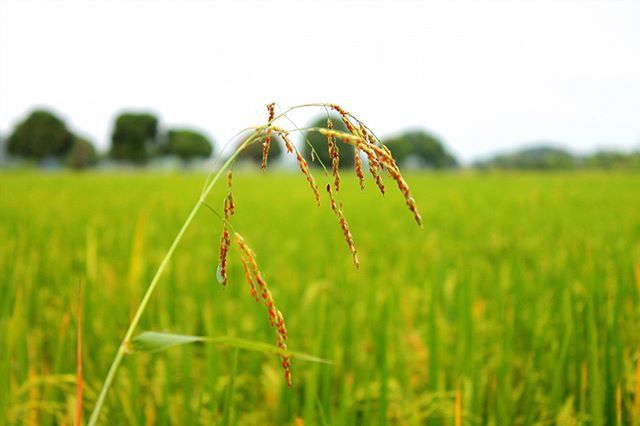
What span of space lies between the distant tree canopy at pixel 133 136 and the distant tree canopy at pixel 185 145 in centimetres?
247

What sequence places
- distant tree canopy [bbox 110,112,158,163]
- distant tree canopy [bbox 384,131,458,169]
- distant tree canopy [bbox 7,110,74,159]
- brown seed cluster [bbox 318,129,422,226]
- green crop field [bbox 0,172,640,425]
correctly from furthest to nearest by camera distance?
1. distant tree canopy [bbox 384,131,458,169]
2. distant tree canopy [bbox 110,112,158,163]
3. distant tree canopy [bbox 7,110,74,159]
4. green crop field [bbox 0,172,640,425]
5. brown seed cluster [bbox 318,129,422,226]

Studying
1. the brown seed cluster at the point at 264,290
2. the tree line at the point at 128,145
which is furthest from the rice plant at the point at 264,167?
the tree line at the point at 128,145

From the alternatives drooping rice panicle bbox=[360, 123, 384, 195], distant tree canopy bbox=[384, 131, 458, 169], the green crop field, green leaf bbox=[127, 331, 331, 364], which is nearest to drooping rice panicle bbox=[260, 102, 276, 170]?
drooping rice panicle bbox=[360, 123, 384, 195]

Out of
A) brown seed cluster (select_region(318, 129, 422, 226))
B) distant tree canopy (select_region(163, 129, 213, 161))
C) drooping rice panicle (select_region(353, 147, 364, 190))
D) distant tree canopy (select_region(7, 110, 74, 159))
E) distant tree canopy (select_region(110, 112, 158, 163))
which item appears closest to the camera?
brown seed cluster (select_region(318, 129, 422, 226))

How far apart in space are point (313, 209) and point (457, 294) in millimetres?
7946

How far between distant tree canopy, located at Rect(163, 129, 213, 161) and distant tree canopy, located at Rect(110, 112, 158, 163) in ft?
8.12

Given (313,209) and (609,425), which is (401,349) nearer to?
(609,425)

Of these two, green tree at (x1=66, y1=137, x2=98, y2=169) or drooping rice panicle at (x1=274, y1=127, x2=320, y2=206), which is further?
green tree at (x1=66, y1=137, x2=98, y2=169)

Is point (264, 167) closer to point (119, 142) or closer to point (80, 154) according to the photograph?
point (119, 142)

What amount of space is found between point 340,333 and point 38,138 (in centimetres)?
7089

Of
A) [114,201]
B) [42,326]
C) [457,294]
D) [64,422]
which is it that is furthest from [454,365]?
[114,201]

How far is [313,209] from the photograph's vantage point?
10.4 metres

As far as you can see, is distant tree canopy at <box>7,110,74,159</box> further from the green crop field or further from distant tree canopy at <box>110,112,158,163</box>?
the green crop field

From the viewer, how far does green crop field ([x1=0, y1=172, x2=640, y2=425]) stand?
1665 millimetres
